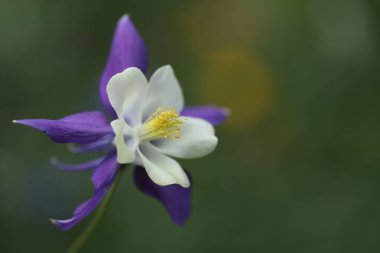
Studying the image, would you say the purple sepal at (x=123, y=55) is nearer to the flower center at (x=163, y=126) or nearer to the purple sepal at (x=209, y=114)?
the flower center at (x=163, y=126)

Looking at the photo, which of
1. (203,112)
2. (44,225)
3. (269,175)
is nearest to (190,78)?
(269,175)

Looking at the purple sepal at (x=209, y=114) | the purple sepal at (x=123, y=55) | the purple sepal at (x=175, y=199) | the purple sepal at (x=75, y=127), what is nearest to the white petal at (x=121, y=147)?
the purple sepal at (x=75, y=127)

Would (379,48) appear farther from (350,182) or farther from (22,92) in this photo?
(22,92)

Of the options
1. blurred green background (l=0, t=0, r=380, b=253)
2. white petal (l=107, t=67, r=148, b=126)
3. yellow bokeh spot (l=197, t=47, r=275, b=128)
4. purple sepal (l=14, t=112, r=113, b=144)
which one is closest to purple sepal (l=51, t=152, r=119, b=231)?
purple sepal (l=14, t=112, r=113, b=144)

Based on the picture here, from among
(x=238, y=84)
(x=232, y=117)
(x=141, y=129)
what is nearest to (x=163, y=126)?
(x=141, y=129)

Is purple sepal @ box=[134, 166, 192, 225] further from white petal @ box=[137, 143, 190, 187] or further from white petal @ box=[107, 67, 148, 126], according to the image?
white petal @ box=[107, 67, 148, 126]

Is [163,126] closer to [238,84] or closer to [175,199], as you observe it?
[175,199]
